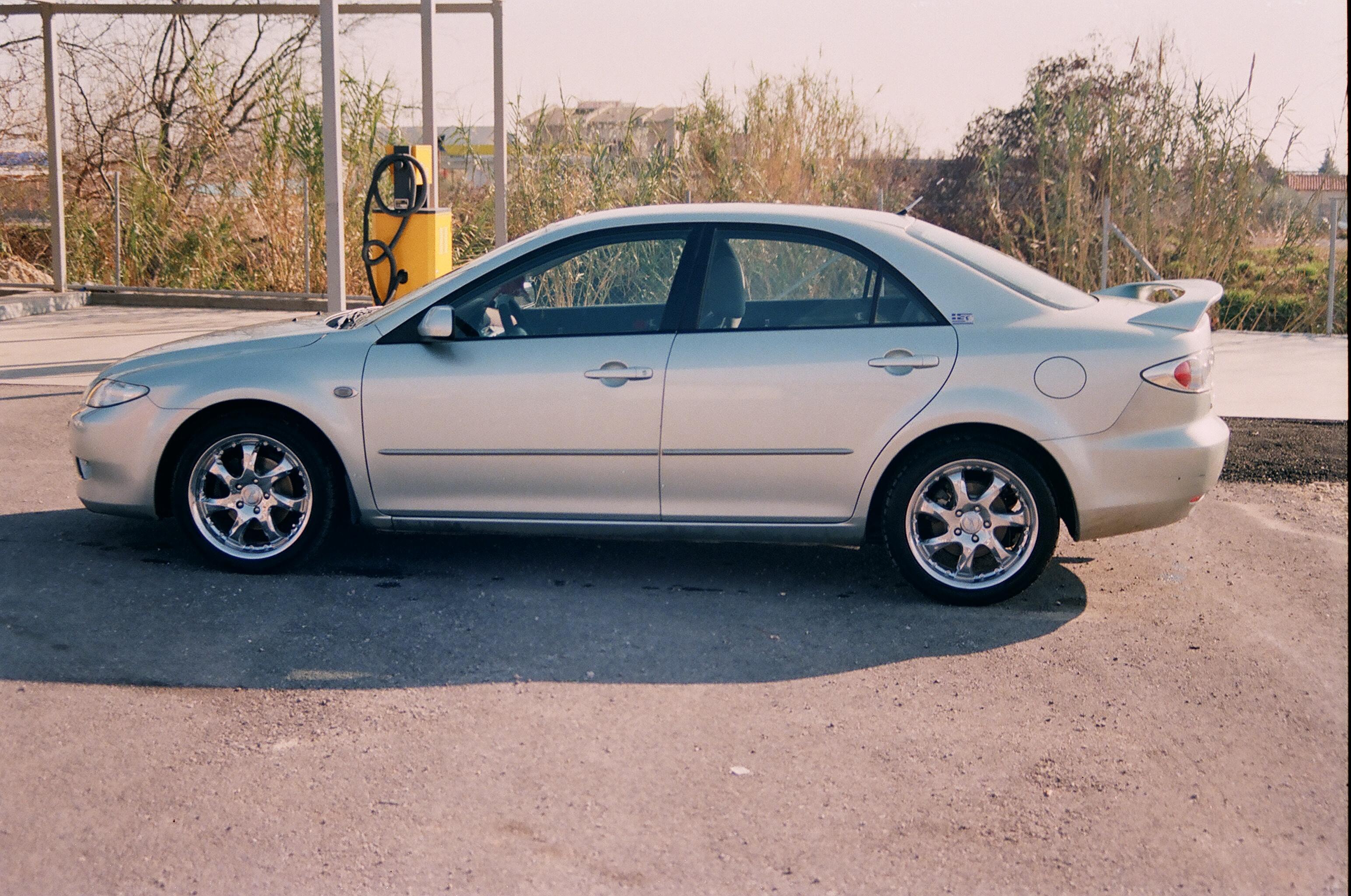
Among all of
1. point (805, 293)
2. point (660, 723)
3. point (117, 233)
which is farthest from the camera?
point (117, 233)

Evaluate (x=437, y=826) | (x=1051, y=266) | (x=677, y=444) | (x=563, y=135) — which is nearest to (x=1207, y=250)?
(x=1051, y=266)

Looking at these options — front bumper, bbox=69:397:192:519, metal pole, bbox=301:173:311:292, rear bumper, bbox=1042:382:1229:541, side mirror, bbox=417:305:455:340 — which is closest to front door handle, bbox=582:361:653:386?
side mirror, bbox=417:305:455:340

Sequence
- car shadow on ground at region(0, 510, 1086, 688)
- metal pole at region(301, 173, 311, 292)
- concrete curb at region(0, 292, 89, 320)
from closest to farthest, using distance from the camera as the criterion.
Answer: car shadow on ground at region(0, 510, 1086, 688) → concrete curb at region(0, 292, 89, 320) → metal pole at region(301, 173, 311, 292)

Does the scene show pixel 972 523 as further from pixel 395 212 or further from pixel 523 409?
pixel 395 212

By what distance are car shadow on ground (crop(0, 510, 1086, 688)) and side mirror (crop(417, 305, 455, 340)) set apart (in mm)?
1047

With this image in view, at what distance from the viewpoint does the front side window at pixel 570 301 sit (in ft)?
18.7

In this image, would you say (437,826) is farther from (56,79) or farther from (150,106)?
(150,106)

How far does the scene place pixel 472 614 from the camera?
17.4 feet

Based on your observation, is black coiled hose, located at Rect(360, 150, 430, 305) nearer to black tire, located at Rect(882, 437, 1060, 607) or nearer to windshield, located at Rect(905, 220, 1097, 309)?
windshield, located at Rect(905, 220, 1097, 309)

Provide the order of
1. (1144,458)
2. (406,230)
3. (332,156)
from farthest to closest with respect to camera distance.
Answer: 1. (332,156)
2. (406,230)
3. (1144,458)

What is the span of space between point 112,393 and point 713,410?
263 centimetres

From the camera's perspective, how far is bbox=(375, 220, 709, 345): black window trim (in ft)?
18.6

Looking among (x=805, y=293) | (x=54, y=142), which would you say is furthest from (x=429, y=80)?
(x=805, y=293)

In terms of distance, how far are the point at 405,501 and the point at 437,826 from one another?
7.75 ft
